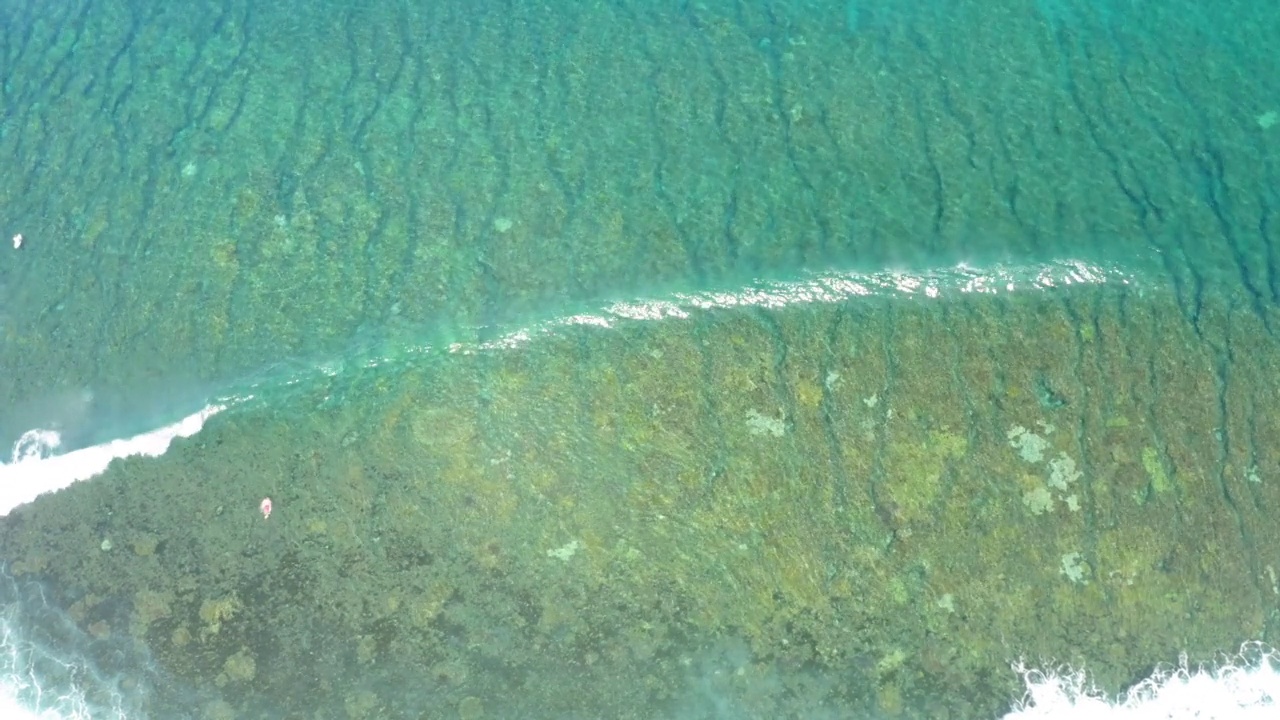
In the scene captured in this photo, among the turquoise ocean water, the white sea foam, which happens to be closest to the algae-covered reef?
the turquoise ocean water

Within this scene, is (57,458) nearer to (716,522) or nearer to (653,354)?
(653,354)

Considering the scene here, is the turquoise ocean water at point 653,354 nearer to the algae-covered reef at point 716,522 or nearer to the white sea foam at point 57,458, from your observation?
the algae-covered reef at point 716,522

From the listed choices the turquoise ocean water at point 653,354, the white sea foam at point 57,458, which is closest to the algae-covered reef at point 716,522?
the turquoise ocean water at point 653,354

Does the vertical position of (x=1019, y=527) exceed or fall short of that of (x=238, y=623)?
it exceeds it

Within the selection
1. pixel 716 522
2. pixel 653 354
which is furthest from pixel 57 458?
pixel 716 522

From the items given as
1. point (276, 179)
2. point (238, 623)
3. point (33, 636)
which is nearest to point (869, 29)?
point (276, 179)

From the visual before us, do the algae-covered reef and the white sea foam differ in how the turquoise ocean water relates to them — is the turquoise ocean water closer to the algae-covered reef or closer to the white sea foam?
the algae-covered reef

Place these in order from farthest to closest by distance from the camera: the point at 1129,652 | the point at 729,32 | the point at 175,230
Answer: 1. the point at 729,32
2. the point at 175,230
3. the point at 1129,652

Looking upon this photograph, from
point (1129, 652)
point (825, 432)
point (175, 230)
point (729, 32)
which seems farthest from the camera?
point (729, 32)

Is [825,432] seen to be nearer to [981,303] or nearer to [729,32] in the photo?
[981,303]
